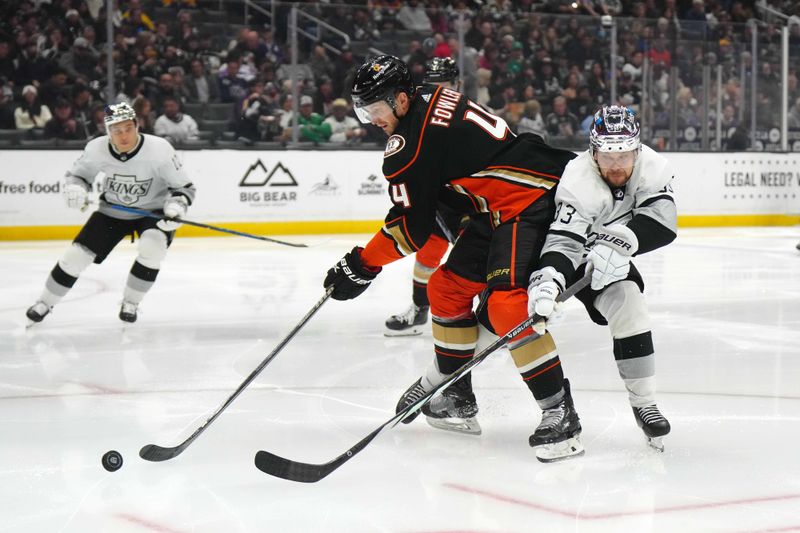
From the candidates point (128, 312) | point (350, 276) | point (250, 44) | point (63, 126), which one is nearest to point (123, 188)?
point (128, 312)

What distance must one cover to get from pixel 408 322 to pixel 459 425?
1726 millimetres

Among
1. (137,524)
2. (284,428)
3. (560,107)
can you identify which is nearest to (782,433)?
(284,428)

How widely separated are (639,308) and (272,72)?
24.4ft

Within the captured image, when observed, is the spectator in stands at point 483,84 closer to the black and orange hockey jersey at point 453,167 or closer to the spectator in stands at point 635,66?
the spectator in stands at point 635,66

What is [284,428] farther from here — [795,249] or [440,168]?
[795,249]

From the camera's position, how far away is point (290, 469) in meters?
2.43

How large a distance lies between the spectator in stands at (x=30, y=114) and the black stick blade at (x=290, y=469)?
7084 mm

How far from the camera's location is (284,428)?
302 centimetres

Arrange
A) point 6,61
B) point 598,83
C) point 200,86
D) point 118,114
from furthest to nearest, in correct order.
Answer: point 598,83
point 200,86
point 6,61
point 118,114

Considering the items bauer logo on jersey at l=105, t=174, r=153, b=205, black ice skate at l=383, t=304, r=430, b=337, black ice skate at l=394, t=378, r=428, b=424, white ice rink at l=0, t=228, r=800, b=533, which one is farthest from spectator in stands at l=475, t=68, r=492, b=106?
black ice skate at l=394, t=378, r=428, b=424

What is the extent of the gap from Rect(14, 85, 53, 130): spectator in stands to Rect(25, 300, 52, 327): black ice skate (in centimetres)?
435

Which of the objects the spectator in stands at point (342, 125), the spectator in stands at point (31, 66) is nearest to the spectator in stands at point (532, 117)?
the spectator in stands at point (342, 125)

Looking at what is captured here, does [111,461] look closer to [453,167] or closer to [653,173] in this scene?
[453,167]

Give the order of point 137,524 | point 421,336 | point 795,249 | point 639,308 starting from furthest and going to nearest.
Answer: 1. point 795,249
2. point 421,336
3. point 639,308
4. point 137,524
